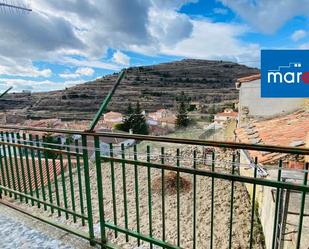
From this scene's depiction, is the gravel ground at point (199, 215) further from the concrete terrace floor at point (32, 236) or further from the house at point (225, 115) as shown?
the house at point (225, 115)

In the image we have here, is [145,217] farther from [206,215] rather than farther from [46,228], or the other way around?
[46,228]

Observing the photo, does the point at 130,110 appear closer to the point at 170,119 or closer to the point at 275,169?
the point at 275,169

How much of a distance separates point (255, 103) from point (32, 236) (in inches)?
497

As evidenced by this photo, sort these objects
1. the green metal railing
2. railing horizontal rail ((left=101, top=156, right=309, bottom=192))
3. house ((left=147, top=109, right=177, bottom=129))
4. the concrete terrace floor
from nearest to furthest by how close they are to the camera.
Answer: railing horizontal rail ((left=101, top=156, right=309, bottom=192)), the green metal railing, the concrete terrace floor, house ((left=147, top=109, right=177, bottom=129))

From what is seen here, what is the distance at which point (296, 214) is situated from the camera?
2898mm

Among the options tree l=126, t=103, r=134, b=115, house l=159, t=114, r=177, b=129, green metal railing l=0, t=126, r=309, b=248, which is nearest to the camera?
green metal railing l=0, t=126, r=309, b=248

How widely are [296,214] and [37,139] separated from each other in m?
3.10

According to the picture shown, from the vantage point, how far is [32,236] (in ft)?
7.21

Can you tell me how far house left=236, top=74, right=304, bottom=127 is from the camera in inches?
483

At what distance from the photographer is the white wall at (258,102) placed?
12250 mm

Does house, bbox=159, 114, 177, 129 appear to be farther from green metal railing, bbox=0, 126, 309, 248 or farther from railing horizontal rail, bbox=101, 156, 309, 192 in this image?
railing horizontal rail, bbox=101, 156, 309, 192

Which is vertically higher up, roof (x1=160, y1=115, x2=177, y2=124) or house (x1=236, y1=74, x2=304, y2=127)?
house (x1=236, y1=74, x2=304, y2=127)

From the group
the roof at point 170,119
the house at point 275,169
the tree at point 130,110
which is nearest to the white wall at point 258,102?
the roof at point 170,119

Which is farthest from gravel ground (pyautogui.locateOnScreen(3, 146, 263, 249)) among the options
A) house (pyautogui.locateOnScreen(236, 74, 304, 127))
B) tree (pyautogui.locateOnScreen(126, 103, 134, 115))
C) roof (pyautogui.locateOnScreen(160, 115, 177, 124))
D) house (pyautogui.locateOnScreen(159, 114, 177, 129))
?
roof (pyautogui.locateOnScreen(160, 115, 177, 124))
